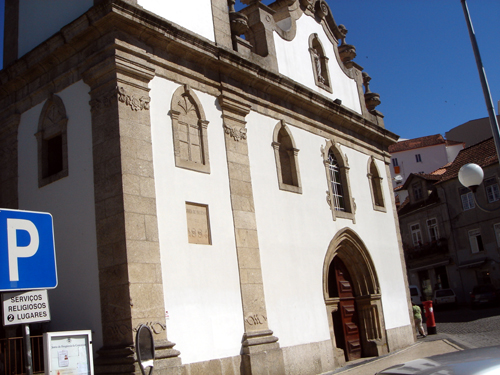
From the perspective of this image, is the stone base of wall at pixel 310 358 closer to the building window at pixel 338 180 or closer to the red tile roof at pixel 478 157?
the building window at pixel 338 180

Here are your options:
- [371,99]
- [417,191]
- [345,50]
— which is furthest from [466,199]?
[345,50]

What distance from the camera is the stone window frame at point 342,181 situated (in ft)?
48.3

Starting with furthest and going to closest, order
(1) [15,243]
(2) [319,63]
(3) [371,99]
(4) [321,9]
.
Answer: (3) [371,99] < (4) [321,9] < (2) [319,63] < (1) [15,243]

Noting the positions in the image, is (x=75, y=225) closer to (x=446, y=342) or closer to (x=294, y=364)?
(x=294, y=364)

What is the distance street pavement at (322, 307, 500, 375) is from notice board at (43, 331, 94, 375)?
6.93 metres

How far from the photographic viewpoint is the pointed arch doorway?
14.5m

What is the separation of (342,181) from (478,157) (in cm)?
2056

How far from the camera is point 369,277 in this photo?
1559 cm

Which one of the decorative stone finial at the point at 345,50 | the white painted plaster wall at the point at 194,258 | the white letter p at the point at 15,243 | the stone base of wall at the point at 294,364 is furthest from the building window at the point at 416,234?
the white letter p at the point at 15,243

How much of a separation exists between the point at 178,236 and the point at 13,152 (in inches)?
178

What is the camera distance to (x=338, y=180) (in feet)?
51.6

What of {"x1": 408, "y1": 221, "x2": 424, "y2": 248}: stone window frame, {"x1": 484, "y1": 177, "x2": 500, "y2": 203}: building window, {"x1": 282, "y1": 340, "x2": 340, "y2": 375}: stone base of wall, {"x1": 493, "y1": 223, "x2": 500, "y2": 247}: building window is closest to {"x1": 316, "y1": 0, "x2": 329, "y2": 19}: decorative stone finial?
{"x1": 282, "y1": 340, "x2": 340, "y2": 375}: stone base of wall

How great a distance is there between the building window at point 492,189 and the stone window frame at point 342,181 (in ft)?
62.9

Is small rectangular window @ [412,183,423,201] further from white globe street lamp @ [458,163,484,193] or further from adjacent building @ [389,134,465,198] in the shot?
white globe street lamp @ [458,163,484,193]
